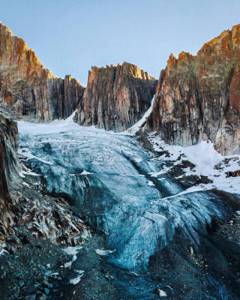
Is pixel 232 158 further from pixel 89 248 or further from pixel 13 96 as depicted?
pixel 13 96

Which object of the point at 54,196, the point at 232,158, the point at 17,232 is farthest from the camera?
the point at 232,158

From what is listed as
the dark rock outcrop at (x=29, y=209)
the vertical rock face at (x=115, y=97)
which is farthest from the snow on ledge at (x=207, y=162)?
the dark rock outcrop at (x=29, y=209)

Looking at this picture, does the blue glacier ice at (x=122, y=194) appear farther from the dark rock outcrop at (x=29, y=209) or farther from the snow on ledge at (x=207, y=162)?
the snow on ledge at (x=207, y=162)

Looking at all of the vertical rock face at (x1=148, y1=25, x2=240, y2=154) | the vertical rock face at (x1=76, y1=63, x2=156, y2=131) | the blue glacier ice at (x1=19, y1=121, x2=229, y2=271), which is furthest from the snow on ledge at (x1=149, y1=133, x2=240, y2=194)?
the vertical rock face at (x1=76, y1=63, x2=156, y2=131)

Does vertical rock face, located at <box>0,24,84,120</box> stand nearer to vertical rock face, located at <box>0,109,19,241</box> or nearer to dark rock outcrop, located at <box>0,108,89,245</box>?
vertical rock face, located at <box>0,109,19,241</box>

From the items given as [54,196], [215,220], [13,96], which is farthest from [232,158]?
[13,96]

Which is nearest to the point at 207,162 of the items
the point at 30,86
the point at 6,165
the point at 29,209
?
the point at 6,165
